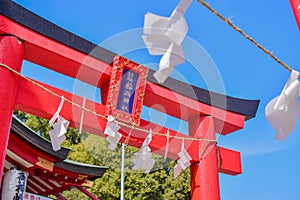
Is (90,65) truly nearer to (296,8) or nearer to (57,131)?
(57,131)

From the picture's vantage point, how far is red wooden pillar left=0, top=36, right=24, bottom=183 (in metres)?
3.79

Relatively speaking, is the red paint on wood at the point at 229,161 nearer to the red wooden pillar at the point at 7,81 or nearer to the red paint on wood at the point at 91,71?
the red paint on wood at the point at 91,71

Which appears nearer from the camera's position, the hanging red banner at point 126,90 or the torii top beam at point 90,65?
the torii top beam at point 90,65

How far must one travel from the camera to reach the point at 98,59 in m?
5.16

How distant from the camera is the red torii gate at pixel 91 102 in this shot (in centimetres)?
422

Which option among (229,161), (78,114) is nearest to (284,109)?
(78,114)

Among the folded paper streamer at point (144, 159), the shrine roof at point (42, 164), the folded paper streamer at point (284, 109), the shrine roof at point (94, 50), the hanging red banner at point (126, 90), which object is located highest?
the shrine roof at point (94, 50)

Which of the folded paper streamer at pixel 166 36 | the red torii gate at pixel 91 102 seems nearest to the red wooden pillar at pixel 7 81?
the red torii gate at pixel 91 102

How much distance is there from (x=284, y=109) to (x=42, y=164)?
4.96 m

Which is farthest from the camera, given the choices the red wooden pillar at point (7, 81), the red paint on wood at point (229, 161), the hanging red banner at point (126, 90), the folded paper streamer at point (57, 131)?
the red paint on wood at point (229, 161)

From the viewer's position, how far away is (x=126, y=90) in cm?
522

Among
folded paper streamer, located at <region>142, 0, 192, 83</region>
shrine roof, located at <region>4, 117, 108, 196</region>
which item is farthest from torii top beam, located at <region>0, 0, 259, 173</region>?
folded paper streamer, located at <region>142, 0, 192, 83</region>

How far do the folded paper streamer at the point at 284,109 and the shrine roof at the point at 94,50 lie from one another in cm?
342

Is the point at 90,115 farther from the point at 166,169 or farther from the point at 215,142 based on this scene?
the point at 166,169
